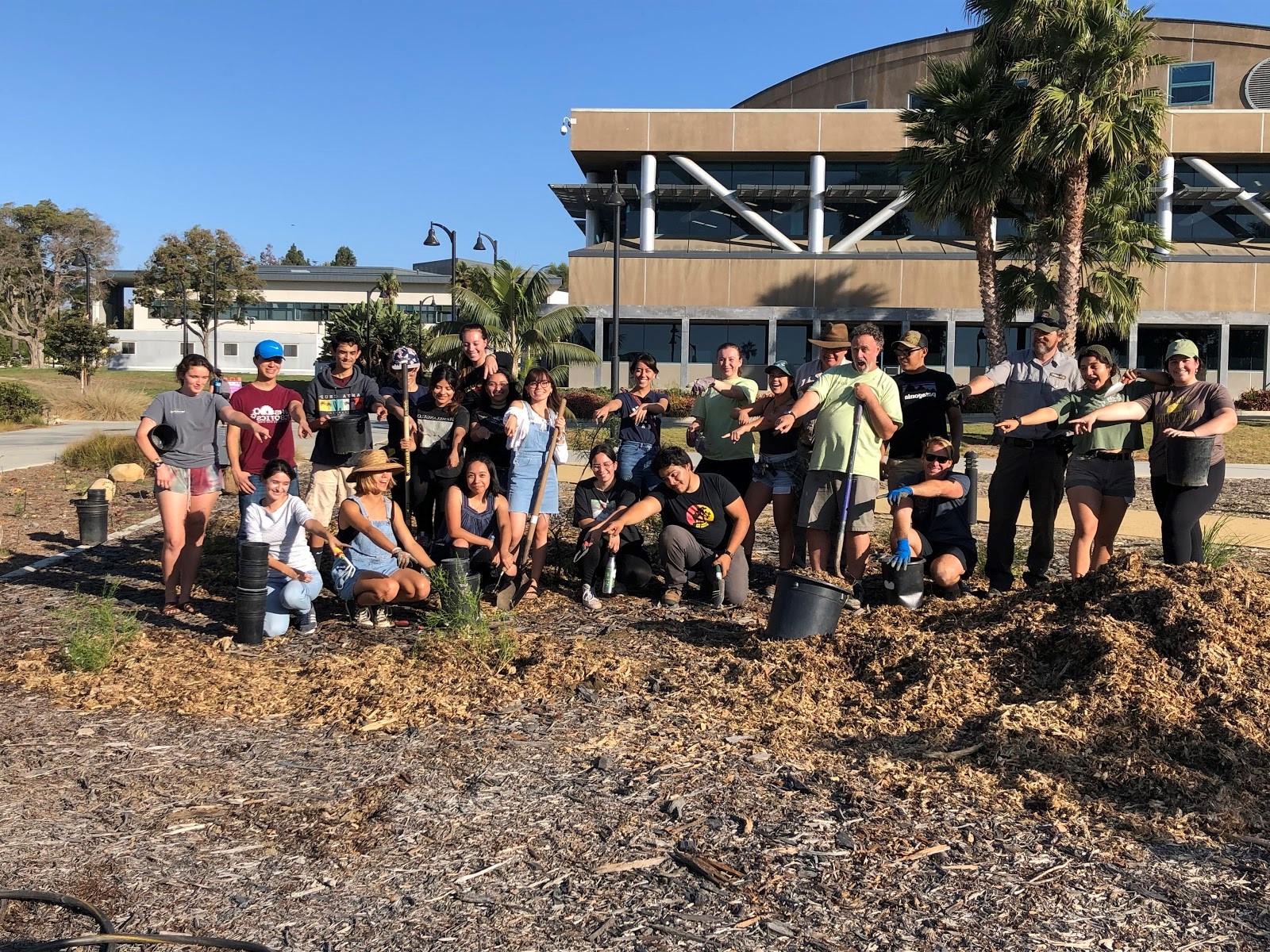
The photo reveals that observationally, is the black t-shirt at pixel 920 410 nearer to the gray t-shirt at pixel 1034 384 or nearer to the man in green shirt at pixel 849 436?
the gray t-shirt at pixel 1034 384

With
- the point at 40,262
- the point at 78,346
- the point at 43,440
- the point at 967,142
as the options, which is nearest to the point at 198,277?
the point at 40,262

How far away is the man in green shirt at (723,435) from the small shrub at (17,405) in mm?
21797

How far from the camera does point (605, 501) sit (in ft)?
24.6

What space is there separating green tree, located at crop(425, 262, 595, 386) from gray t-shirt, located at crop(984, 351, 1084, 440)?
22.4 metres

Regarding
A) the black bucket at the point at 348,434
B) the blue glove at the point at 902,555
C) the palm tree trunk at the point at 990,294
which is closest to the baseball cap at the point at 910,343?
the blue glove at the point at 902,555

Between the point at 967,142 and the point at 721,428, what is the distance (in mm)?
17336

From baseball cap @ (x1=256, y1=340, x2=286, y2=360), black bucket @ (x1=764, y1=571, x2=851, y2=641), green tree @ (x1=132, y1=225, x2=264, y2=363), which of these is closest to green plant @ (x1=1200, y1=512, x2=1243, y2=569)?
black bucket @ (x1=764, y1=571, x2=851, y2=641)

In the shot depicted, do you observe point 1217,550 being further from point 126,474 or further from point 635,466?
point 126,474

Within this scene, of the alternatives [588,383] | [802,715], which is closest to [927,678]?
[802,715]

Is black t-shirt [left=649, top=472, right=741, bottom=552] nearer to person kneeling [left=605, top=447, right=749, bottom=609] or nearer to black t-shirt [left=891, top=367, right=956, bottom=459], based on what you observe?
person kneeling [left=605, top=447, right=749, bottom=609]

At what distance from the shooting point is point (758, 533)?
383 inches

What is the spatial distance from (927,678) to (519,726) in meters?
1.91

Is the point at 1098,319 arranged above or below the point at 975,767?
above

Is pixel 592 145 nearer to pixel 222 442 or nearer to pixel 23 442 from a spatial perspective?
pixel 23 442
